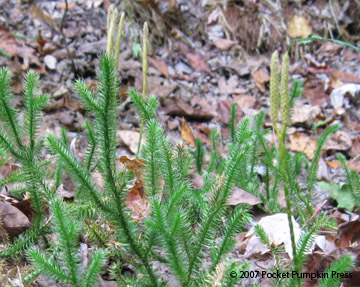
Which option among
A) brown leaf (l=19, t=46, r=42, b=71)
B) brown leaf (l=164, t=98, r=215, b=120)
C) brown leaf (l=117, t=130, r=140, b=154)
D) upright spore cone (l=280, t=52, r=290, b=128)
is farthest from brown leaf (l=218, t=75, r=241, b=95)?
upright spore cone (l=280, t=52, r=290, b=128)

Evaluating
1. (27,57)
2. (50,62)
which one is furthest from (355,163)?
(27,57)

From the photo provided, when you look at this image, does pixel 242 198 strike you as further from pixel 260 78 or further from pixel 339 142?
pixel 260 78

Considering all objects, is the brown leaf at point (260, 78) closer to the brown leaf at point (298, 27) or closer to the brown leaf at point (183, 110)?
the brown leaf at point (298, 27)

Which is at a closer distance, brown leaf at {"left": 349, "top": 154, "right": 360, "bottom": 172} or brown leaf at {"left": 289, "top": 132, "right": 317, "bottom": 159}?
brown leaf at {"left": 349, "top": 154, "right": 360, "bottom": 172}

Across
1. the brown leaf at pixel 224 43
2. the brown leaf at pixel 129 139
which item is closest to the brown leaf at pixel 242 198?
the brown leaf at pixel 129 139

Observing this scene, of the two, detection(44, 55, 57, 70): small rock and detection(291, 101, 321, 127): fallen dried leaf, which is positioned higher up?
detection(44, 55, 57, 70): small rock

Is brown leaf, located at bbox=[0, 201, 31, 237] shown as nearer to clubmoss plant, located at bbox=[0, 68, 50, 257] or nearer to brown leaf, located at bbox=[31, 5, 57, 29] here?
clubmoss plant, located at bbox=[0, 68, 50, 257]

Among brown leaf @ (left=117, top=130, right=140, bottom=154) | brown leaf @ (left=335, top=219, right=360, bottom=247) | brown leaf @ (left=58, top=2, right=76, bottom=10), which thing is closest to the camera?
brown leaf @ (left=335, top=219, right=360, bottom=247)
